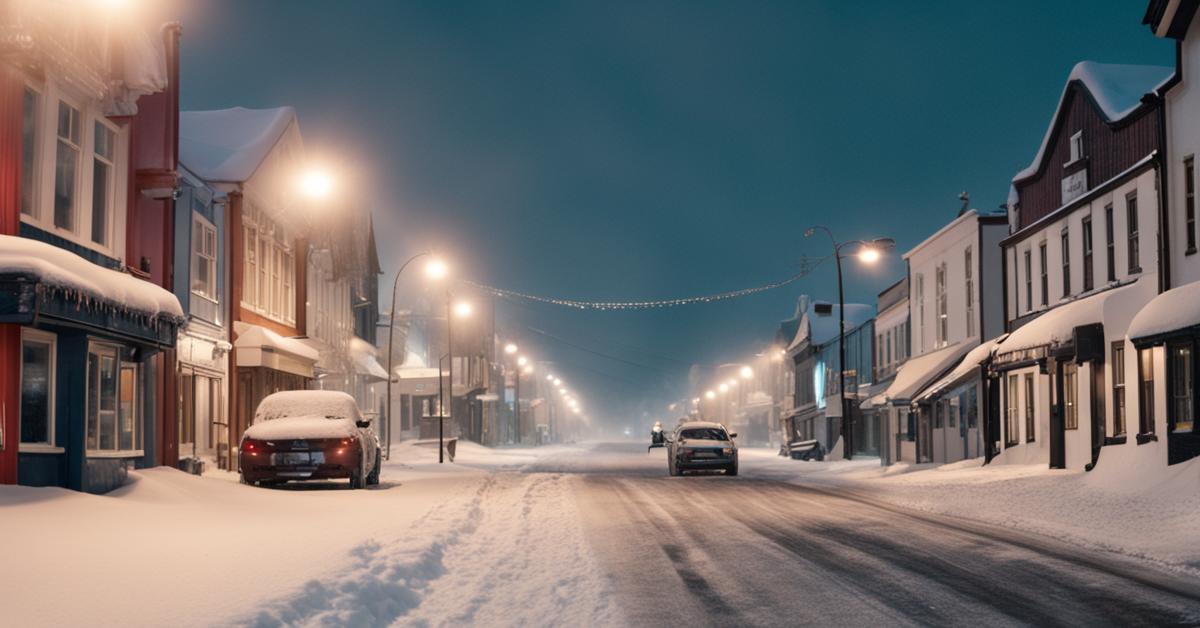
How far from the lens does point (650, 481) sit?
3162 centimetres

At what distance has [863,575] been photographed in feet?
39.4

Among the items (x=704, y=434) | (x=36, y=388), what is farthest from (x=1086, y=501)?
(x=704, y=434)

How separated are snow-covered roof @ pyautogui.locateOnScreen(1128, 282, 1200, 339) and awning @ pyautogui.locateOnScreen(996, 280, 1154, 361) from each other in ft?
5.39

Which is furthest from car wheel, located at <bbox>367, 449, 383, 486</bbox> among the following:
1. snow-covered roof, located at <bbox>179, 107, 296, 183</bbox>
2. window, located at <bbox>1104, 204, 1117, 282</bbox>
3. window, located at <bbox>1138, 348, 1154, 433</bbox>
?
window, located at <bbox>1104, 204, 1117, 282</bbox>

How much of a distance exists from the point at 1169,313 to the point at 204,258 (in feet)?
67.3

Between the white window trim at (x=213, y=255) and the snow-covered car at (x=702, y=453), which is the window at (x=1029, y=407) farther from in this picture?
the white window trim at (x=213, y=255)

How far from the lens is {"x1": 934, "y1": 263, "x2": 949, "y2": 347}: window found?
136 feet

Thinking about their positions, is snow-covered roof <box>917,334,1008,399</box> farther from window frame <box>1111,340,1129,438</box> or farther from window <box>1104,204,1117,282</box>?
window frame <box>1111,340,1129,438</box>

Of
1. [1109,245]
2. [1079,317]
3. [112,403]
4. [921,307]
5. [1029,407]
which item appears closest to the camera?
[112,403]

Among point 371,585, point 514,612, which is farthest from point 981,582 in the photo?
point 371,585

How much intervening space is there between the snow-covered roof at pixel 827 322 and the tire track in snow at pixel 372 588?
5118cm

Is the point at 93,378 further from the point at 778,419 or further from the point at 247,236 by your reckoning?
the point at 778,419

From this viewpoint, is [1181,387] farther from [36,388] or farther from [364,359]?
[364,359]

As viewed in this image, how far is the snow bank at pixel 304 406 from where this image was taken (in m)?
24.8
